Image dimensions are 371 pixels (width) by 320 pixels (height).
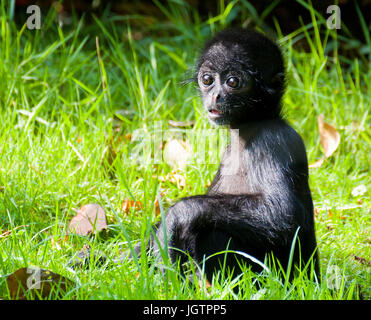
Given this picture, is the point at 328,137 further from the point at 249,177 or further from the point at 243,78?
the point at 249,177

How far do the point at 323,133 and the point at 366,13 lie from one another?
323 cm

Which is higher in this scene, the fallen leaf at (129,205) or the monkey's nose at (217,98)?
the monkey's nose at (217,98)

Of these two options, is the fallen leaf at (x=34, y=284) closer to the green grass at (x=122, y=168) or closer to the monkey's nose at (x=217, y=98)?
the green grass at (x=122, y=168)

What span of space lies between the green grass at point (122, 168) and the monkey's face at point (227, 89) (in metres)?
0.66

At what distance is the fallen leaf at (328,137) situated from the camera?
564 cm

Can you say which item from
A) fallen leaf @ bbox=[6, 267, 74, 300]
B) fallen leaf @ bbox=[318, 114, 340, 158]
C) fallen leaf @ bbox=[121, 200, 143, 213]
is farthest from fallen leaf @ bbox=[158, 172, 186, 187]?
fallen leaf @ bbox=[6, 267, 74, 300]

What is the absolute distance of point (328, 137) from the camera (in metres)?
5.75

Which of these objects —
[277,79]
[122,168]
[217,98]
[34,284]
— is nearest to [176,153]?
[122,168]

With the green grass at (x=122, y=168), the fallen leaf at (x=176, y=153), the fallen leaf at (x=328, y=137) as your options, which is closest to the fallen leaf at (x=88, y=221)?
the green grass at (x=122, y=168)

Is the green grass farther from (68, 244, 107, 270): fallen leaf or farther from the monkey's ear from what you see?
the monkey's ear

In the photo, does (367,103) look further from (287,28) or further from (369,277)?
(369,277)

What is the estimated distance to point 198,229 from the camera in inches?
148

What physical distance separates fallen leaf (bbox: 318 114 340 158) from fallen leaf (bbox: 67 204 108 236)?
2.22 m
